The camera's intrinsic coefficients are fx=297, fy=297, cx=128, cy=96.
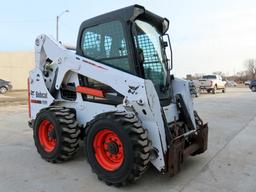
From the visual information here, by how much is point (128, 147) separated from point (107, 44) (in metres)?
1.86

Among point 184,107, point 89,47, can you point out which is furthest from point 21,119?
point 184,107

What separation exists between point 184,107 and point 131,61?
140cm

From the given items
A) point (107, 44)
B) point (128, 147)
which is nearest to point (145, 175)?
point (128, 147)

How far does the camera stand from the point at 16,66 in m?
35.4

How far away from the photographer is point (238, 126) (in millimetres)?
9273

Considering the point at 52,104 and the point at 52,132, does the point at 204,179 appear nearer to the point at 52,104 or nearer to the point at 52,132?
the point at 52,132

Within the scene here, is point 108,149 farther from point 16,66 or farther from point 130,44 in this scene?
point 16,66

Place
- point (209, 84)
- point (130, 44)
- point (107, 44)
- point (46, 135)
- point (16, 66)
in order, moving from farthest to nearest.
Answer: point (16, 66)
point (209, 84)
point (46, 135)
point (107, 44)
point (130, 44)

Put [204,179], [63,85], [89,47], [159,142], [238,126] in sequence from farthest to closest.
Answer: [238,126] < [63,85] < [89,47] < [204,179] < [159,142]

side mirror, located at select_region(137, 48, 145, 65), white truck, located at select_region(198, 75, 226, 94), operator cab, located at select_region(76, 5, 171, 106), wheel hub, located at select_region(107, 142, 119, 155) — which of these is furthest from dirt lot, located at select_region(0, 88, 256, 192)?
white truck, located at select_region(198, 75, 226, 94)

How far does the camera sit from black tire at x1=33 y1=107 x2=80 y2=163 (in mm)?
4988

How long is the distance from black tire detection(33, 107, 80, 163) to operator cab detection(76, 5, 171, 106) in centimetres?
66

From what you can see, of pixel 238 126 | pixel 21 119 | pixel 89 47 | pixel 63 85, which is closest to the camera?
pixel 89 47

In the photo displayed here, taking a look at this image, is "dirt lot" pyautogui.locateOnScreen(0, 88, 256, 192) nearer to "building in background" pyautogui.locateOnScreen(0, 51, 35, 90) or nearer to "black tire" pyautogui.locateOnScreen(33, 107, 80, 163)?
"black tire" pyautogui.locateOnScreen(33, 107, 80, 163)
